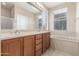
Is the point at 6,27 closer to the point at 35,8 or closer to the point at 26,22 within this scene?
the point at 26,22

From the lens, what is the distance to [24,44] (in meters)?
1.45

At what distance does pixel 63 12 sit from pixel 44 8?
287mm

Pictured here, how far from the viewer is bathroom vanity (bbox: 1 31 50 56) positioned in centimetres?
118

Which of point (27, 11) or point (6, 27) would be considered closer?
point (6, 27)

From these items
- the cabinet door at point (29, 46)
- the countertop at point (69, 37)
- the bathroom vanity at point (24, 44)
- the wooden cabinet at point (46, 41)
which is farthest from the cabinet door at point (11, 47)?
the countertop at point (69, 37)

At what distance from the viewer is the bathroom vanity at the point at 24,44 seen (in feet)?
3.86

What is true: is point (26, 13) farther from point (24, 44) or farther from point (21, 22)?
point (24, 44)

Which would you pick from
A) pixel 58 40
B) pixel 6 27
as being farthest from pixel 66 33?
pixel 6 27

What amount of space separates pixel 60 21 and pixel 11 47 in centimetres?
79

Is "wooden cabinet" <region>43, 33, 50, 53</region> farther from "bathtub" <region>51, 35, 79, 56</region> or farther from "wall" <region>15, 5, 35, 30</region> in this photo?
"wall" <region>15, 5, 35, 30</region>

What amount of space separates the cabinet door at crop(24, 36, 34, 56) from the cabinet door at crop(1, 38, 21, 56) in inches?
5.6

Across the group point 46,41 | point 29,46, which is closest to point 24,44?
point 29,46

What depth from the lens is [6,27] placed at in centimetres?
137

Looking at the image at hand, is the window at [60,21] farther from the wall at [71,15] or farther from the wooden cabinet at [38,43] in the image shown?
the wooden cabinet at [38,43]
